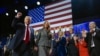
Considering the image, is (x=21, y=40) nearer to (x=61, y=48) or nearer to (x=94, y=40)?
(x=94, y=40)

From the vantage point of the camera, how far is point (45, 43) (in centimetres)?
722

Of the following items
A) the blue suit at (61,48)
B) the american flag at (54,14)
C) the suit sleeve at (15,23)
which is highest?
the american flag at (54,14)

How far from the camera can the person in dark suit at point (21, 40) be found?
543 centimetres

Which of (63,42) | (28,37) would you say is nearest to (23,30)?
(28,37)

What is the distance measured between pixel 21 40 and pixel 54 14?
711cm

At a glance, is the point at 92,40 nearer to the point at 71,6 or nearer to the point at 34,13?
the point at 71,6

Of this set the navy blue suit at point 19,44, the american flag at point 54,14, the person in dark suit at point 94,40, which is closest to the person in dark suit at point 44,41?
the person in dark suit at point 94,40

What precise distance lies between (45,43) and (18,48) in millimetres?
1824

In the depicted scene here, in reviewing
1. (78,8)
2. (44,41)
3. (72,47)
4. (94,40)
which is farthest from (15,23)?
(78,8)

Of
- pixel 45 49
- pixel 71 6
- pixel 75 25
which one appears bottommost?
pixel 45 49

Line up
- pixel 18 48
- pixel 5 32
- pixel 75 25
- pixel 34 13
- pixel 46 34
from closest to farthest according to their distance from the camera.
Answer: pixel 18 48, pixel 46 34, pixel 75 25, pixel 34 13, pixel 5 32

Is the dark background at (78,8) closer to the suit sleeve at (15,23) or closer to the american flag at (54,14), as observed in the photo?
the american flag at (54,14)

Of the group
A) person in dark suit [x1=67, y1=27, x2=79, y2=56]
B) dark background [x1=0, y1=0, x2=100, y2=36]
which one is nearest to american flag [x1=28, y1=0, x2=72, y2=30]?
dark background [x1=0, y1=0, x2=100, y2=36]

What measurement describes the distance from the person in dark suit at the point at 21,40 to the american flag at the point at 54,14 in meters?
6.08
